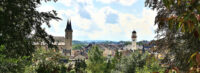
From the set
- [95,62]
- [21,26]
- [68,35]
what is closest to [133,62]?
[95,62]

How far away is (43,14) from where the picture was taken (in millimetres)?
8172

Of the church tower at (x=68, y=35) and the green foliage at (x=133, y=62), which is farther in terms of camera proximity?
the church tower at (x=68, y=35)

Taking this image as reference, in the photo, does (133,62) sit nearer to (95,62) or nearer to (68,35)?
(95,62)

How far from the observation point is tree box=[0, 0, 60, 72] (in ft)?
22.1

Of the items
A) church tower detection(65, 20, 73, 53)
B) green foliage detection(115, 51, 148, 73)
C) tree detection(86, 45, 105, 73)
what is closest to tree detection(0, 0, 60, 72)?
green foliage detection(115, 51, 148, 73)

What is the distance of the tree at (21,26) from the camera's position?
22.1ft

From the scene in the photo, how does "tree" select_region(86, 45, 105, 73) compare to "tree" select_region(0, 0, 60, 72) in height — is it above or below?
below

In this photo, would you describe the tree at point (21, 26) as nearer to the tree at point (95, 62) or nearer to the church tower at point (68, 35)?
the tree at point (95, 62)

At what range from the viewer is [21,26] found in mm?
7449

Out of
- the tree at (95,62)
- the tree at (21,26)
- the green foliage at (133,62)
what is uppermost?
the tree at (21,26)

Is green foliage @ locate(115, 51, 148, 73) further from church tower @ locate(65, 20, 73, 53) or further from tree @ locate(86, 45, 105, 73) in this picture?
church tower @ locate(65, 20, 73, 53)

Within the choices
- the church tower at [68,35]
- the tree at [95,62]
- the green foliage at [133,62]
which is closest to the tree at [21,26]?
the green foliage at [133,62]

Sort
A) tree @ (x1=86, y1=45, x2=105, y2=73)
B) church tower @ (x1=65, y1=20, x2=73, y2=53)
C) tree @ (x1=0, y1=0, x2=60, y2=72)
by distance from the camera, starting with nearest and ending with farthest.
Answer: tree @ (x1=0, y1=0, x2=60, y2=72)
tree @ (x1=86, y1=45, x2=105, y2=73)
church tower @ (x1=65, y1=20, x2=73, y2=53)

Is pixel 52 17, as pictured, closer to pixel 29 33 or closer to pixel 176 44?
pixel 29 33
